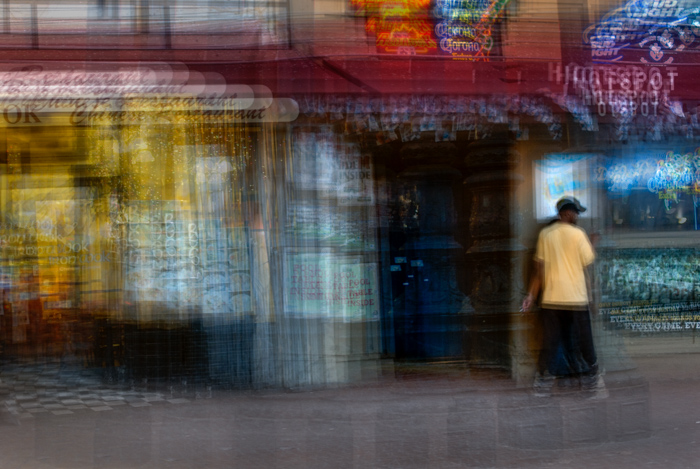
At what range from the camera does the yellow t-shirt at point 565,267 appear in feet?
20.4

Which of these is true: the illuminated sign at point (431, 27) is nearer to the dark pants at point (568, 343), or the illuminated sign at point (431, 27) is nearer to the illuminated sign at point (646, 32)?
the illuminated sign at point (646, 32)

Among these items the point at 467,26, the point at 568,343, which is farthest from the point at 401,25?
the point at 568,343

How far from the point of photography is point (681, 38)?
8188mm

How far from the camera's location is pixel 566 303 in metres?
6.22

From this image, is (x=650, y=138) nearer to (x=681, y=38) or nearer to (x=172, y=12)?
(x=681, y=38)

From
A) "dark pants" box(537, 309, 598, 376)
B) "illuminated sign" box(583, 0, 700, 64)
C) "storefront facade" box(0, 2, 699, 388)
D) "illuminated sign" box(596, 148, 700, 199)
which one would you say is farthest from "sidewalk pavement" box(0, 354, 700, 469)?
"illuminated sign" box(583, 0, 700, 64)

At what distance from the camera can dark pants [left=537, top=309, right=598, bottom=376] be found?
608cm

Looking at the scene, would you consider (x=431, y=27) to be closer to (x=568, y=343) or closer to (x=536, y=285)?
(x=536, y=285)

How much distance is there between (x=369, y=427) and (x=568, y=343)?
1919 mm

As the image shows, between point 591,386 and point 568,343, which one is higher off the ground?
point 568,343

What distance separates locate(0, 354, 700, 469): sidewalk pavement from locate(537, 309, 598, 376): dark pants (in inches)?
9.8

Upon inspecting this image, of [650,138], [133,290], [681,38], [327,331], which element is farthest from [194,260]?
[681,38]

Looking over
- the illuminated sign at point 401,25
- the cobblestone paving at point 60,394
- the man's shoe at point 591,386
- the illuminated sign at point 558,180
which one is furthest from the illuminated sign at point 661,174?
the cobblestone paving at point 60,394

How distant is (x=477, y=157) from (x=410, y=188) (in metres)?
0.90
